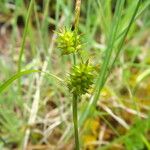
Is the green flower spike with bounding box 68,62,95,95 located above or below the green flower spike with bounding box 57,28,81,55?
below

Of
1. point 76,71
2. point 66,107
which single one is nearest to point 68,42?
point 76,71

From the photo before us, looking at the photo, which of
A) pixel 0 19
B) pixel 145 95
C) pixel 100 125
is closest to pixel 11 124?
pixel 100 125

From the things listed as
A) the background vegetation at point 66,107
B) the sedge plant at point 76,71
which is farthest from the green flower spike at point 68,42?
the background vegetation at point 66,107

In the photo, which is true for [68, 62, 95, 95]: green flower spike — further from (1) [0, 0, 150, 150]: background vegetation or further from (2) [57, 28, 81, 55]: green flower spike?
(1) [0, 0, 150, 150]: background vegetation

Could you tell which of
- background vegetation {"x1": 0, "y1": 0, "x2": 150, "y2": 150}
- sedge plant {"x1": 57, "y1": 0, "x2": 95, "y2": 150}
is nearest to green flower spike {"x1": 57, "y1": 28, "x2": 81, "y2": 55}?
sedge plant {"x1": 57, "y1": 0, "x2": 95, "y2": 150}

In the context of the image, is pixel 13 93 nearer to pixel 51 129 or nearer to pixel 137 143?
pixel 51 129

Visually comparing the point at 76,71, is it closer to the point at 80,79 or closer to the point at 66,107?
the point at 80,79

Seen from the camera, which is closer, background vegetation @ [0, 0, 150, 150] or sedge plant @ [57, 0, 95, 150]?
sedge plant @ [57, 0, 95, 150]
